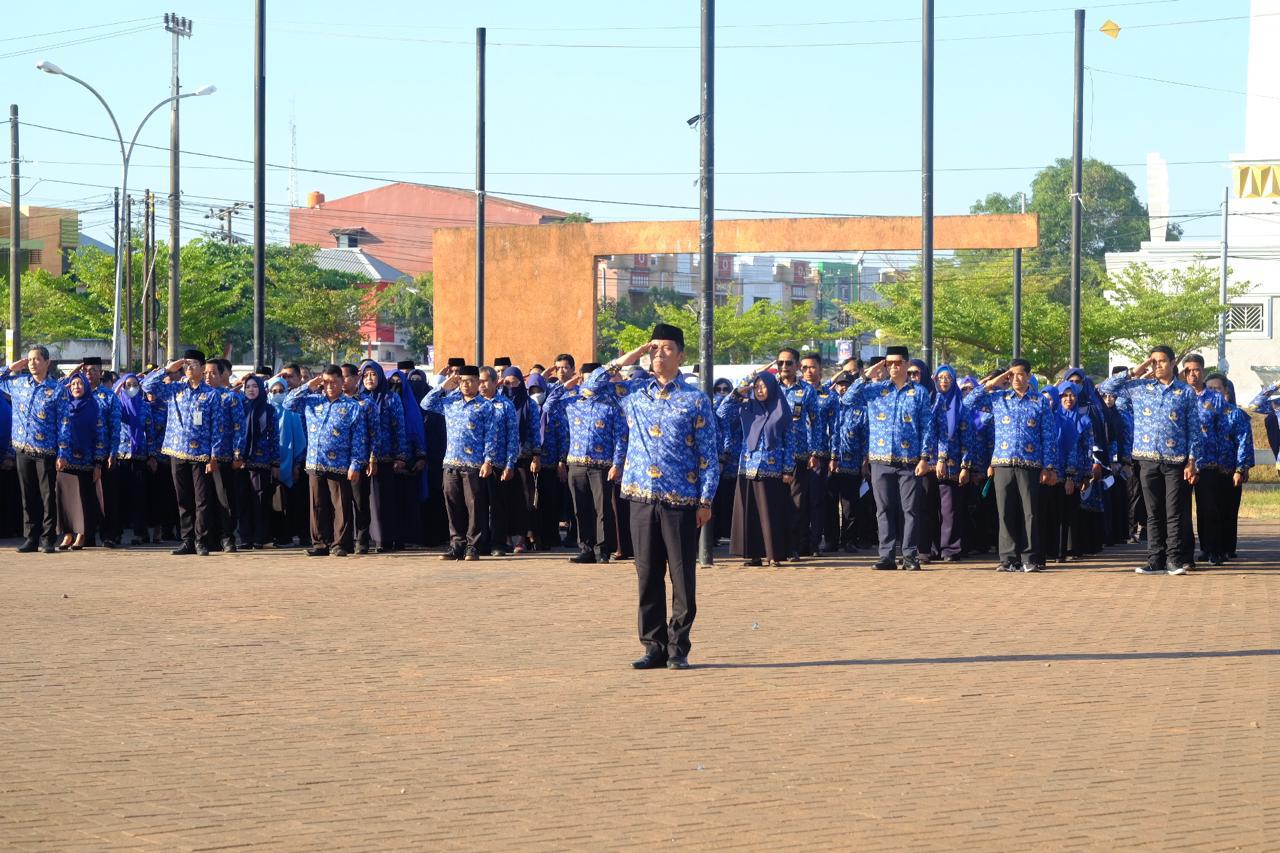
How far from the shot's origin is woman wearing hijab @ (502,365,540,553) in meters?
17.6

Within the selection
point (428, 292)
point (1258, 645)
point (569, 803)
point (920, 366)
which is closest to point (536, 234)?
point (920, 366)

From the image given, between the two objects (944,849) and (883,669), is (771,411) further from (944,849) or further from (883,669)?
(944,849)

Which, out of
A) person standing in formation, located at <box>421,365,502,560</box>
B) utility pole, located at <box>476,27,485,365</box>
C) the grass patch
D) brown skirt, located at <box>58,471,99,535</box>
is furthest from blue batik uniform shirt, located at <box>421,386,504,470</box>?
utility pole, located at <box>476,27,485,365</box>

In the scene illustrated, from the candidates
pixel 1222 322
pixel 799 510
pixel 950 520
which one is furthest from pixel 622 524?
pixel 1222 322

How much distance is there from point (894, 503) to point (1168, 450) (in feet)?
8.23

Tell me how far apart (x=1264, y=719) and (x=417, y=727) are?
422 cm

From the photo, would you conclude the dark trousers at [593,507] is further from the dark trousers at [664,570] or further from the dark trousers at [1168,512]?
the dark trousers at [664,570]

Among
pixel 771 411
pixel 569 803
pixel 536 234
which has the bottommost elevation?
pixel 569 803

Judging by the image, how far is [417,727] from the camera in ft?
27.1

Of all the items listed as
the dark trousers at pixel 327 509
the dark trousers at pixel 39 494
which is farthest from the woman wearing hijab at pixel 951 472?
the dark trousers at pixel 39 494

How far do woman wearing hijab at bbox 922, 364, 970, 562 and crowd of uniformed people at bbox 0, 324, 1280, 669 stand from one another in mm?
31

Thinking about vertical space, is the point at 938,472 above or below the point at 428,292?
below

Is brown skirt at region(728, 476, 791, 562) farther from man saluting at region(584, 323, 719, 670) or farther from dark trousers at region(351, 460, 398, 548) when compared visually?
man saluting at region(584, 323, 719, 670)

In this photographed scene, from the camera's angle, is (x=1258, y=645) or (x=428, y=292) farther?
(x=428, y=292)
